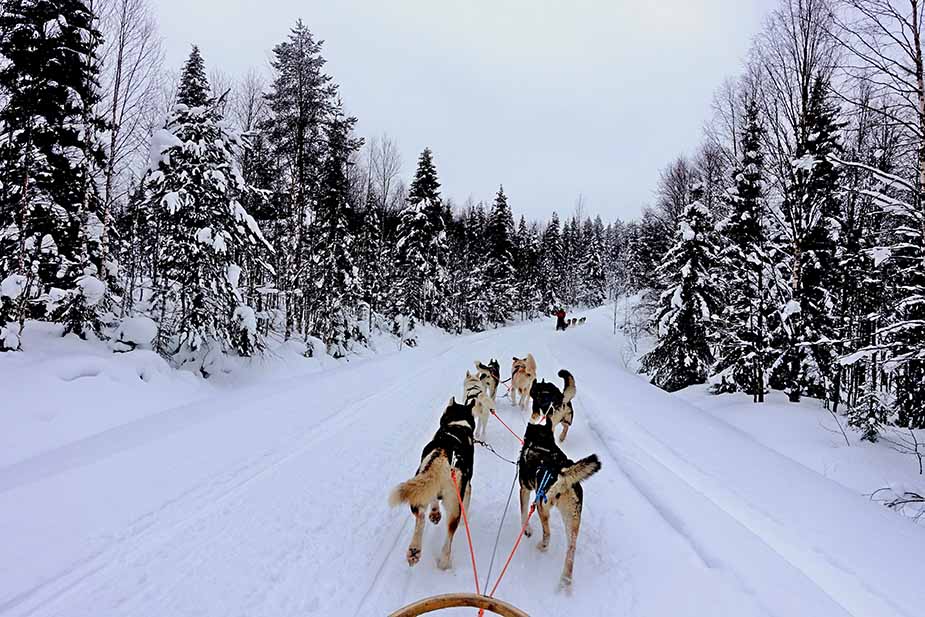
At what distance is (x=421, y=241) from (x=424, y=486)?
29072mm

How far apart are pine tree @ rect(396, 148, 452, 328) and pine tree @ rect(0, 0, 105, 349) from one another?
20.7 m

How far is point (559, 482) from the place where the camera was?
Result: 146 inches

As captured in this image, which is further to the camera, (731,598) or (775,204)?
(775,204)

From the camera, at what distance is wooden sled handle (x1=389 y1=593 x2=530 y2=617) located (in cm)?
211

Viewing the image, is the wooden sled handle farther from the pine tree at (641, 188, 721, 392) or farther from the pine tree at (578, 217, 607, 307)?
the pine tree at (578, 217, 607, 307)

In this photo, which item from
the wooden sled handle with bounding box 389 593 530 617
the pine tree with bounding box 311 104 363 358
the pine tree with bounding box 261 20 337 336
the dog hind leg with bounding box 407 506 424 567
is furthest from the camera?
the pine tree with bounding box 311 104 363 358

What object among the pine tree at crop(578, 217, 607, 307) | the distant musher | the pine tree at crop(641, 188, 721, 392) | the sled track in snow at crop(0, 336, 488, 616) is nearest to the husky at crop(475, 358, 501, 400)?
the sled track in snow at crop(0, 336, 488, 616)

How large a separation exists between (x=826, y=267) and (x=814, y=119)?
4.47 meters

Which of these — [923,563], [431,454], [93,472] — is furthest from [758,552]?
[93,472]

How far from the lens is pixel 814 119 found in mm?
12031

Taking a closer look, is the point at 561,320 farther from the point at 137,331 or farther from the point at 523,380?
the point at 137,331

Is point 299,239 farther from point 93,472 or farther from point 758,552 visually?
point 758,552

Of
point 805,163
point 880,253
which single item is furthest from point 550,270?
point 880,253

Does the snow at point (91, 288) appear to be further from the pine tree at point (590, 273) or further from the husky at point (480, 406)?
the pine tree at point (590, 273)
